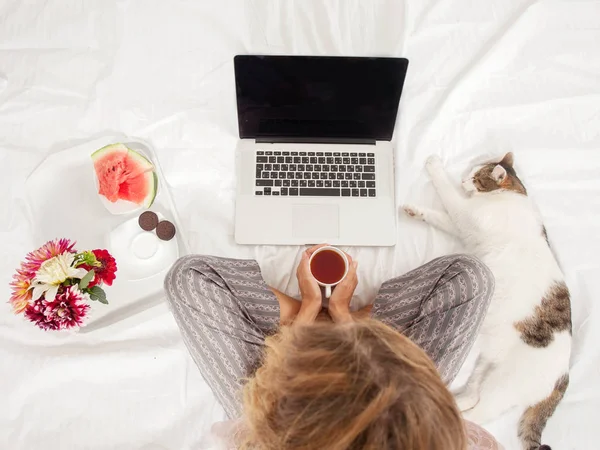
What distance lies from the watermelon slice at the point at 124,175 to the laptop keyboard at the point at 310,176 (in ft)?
0.73

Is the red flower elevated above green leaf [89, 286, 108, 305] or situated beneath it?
elevated above

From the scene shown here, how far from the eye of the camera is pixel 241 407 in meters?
0.80

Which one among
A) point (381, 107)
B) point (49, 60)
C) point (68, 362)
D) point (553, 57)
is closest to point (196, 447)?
point (68, 362)

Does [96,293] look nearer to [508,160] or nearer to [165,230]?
[165,230]

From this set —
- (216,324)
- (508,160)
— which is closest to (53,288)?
(216,324)

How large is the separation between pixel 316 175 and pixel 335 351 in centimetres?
56

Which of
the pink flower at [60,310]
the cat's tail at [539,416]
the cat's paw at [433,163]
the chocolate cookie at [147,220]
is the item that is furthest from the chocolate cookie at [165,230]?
the cat's tail at [539,416]

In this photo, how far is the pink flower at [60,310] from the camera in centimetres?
74

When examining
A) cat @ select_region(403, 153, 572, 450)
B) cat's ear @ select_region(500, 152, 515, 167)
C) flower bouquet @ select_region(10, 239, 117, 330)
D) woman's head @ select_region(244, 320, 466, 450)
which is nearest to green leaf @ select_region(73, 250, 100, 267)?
flower bouquet @ select_region(10, 239, 117, 330)

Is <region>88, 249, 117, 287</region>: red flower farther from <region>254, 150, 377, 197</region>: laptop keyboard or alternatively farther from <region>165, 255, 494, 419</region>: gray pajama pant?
<region>254, 150, 377, 197</region>: laptop keyboard

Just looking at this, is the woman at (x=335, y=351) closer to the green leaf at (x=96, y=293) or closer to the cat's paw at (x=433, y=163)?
A: the green leaf at (x=96, y=293)

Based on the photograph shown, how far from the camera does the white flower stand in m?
0.73

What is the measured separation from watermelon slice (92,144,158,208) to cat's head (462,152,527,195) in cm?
67

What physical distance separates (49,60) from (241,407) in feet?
2.81
